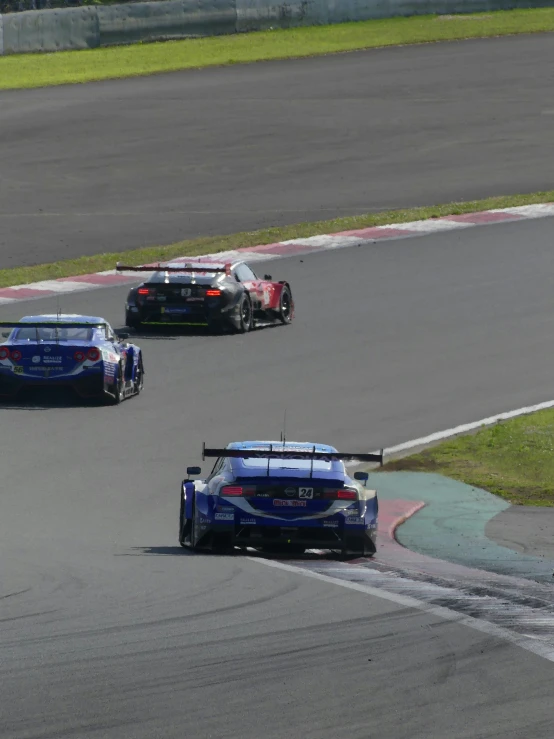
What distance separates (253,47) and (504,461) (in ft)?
133

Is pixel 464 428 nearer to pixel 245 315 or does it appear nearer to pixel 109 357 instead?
pixel 109 357

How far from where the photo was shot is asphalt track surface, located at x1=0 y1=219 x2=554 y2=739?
841 cm

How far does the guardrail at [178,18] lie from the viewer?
2226 inches

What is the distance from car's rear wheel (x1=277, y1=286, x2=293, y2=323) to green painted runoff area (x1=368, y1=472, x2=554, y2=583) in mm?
10203

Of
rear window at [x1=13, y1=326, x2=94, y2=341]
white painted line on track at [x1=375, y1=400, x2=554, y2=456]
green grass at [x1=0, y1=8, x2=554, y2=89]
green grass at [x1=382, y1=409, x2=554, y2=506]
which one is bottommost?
white painted line on track at [x1=375, y1=400, x2=554, y2=456]

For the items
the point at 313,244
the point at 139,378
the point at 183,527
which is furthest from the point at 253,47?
the point at 183,527

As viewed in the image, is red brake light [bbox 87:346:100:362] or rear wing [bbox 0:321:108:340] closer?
red brake light [bbox 87:346:100:362]

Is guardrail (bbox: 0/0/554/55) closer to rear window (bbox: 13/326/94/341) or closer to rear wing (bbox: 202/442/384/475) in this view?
rear window (bbox: 13/326/94/341)

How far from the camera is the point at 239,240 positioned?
117 ft

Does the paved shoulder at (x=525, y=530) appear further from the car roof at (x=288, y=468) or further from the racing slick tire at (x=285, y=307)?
the racing slick tire at (x=285, y=307)

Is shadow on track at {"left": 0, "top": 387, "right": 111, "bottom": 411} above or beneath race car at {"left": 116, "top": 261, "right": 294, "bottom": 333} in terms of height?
beneath

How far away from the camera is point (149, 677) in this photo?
8914 millimetres

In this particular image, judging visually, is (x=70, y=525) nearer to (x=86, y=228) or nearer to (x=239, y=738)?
(x=239, y=738)

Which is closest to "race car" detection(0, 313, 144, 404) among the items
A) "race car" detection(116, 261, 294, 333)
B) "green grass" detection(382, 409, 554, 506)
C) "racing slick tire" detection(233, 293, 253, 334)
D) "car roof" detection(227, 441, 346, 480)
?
"green grass" detection(382, 409, 554, 506)
